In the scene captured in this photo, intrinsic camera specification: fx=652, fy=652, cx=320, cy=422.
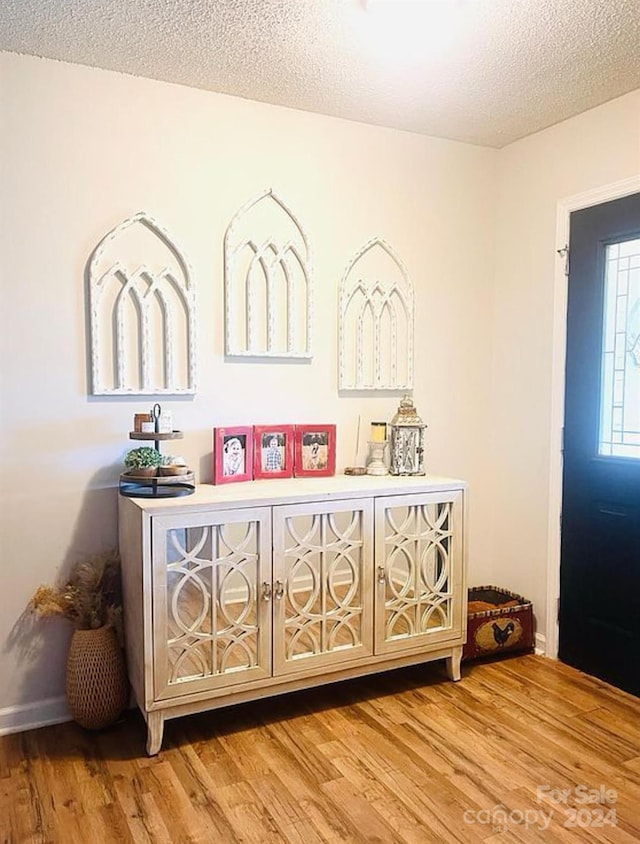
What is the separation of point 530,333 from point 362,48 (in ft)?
5.06

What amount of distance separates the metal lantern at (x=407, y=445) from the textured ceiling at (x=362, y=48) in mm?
1375

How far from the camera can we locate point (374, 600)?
263 centimetres

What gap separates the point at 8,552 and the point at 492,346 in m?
2.47

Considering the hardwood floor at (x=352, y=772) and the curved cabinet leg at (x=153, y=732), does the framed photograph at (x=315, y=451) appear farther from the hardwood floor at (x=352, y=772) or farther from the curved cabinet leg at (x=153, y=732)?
the curved cabinet leg at (x=153, y=732)

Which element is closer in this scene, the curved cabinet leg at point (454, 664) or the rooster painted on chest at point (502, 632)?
the curved cabinet leg at point (454, 664)

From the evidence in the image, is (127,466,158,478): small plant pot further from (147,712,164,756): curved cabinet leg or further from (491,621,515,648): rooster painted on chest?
(491,621,515,648): rooster painted on chest

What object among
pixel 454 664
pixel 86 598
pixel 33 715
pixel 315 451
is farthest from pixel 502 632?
pixel 33 715

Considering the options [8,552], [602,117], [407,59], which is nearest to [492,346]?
[602,117]

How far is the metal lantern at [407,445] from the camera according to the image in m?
→ 2.97

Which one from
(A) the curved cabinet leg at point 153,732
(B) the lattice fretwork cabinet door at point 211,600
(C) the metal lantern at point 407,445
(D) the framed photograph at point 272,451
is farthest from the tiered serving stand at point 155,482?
(C) the metal lantern at point 407,445

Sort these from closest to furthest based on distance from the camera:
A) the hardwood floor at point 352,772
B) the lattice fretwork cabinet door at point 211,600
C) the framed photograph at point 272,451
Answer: the hardwood floor at point 352,772 < the lattice fretwork cabinet door at point 211,600 < the framed photograph at point 272,451

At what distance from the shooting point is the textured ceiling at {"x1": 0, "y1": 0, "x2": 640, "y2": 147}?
2.08m

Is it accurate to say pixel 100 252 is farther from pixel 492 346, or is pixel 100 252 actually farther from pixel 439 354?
pixel 492 346

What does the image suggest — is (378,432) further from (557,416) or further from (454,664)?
(454,664)
